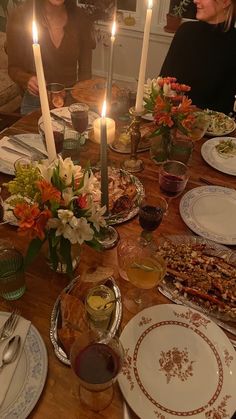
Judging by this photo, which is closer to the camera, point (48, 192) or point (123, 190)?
point (48, 192)

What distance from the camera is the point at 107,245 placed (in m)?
1.22

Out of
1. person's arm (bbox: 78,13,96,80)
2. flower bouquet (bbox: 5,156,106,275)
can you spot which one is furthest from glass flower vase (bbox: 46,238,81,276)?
person's arm (bbox: 78,13,96,80)

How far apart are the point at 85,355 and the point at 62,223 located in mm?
333

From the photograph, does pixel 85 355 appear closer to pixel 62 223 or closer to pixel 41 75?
pixel 62 223

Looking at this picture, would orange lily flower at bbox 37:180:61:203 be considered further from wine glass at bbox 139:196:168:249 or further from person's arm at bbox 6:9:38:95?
person's arm at bbox 6:9:38:95

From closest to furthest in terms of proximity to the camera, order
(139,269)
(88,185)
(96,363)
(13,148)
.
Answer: (96,363)
(88,185)
(139,269)
(13,148)

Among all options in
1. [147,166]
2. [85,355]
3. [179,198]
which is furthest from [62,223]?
[147,166]

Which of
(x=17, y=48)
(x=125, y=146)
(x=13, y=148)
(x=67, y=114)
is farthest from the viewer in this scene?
(x=17, y=48)

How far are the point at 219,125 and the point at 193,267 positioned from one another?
→ 1051mm

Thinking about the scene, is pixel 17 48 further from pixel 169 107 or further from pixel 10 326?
pixel 10 326

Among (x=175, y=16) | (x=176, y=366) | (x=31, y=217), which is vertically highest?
(x=175, y=16)

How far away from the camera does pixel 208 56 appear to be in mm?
2600

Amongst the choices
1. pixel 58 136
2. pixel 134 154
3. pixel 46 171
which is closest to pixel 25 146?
pixel 58 136

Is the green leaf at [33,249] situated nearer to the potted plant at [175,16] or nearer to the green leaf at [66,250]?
the green leaf at [66,250]
